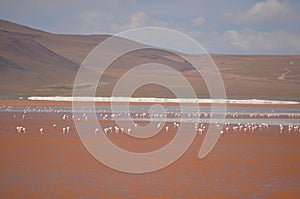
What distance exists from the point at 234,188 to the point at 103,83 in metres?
95.9

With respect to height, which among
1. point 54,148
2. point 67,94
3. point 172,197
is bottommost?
point 172,197

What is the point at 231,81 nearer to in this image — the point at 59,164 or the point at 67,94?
the point at 67,94

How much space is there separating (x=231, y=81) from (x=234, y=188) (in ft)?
358

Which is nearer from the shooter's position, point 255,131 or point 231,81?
point 255,131

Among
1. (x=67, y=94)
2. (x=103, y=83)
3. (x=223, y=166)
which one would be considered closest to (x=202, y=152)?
(x=223, y=166)

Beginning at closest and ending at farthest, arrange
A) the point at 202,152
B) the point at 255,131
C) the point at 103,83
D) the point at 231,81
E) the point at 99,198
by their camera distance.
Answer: the point at 99,198 < the point at 202,152 < the point at 255,131 < the point at 103,83 < the point at 231,81

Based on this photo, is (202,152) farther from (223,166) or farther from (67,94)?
(67,94)

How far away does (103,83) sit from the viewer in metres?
109

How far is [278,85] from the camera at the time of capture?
115438 millimetres

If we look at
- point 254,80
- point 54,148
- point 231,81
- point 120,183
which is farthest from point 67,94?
Result: point 120,183

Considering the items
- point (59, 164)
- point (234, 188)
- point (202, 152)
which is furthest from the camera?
point (202, 152)

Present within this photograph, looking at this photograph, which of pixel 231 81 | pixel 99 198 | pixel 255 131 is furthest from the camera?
pixel 231 81

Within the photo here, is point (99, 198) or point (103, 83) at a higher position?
point (103, 83)

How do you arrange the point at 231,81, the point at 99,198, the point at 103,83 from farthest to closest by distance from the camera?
the point at 231,81, the point at 103,83, the point at 99,198
